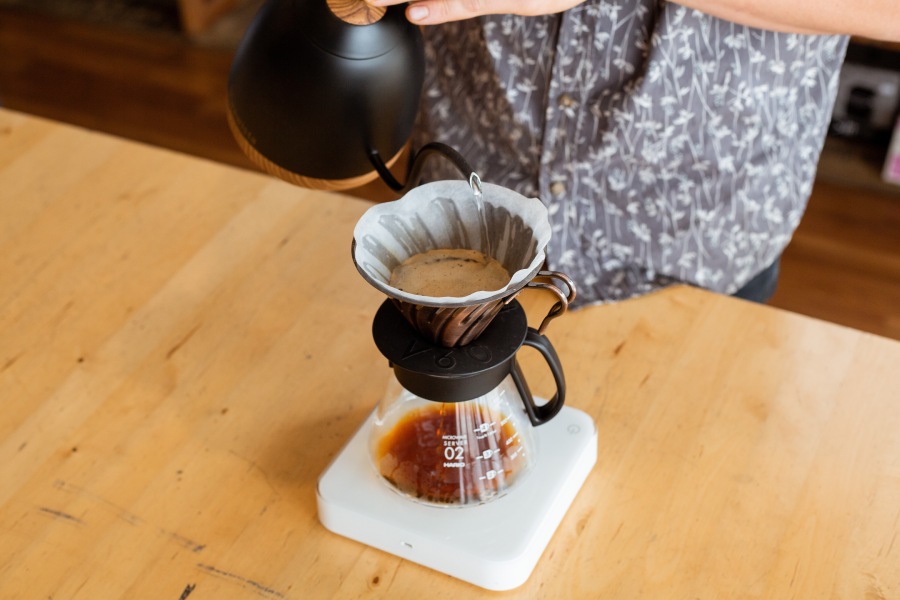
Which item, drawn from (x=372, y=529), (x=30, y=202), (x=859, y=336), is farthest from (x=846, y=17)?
(x=30, y=202)

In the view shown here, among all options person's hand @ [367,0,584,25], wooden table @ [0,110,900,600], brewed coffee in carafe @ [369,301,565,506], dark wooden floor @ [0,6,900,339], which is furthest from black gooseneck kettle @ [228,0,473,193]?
dark wooden floor @ [0,6,900,339]

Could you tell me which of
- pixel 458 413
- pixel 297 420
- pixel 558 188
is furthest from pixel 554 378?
pixel 558 188

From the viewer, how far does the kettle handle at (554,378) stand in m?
0.89

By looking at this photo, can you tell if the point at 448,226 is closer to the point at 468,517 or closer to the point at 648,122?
the point at 468,517

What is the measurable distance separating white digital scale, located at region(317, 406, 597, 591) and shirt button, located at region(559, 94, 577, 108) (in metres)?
0.45

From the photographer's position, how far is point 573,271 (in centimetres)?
135

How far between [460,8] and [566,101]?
34 centimetres

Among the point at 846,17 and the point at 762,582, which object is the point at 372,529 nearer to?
the point at 762,582

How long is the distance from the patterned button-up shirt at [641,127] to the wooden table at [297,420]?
142 mm

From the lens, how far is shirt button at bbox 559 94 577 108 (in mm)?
1264

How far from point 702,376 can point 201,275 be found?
613mm

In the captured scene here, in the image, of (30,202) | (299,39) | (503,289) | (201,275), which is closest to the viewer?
(503,289)

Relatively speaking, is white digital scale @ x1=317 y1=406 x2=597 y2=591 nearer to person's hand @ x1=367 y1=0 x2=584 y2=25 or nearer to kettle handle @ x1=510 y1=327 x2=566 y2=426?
kettle handle @ x1=510 y1=327 x2=566 y2=426

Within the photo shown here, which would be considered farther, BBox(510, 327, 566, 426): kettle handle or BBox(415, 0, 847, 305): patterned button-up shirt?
BBox(415, 0, 847, 305): patterned button-up shirt
